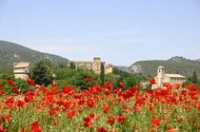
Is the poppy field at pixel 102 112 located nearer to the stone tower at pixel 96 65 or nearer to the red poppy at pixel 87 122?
the red poppy at pixel 87 122

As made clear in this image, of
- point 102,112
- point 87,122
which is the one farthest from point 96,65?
point 87,122

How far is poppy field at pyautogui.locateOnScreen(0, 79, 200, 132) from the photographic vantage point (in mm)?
5031

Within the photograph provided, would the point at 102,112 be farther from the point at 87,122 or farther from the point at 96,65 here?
the point at 96,65

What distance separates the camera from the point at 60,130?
499 centimetres

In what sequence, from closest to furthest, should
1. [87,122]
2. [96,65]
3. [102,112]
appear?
1. [87,122]
2. [102,112]
3. [96,65]

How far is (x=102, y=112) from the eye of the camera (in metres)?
5.74

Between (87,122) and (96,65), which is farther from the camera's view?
(96,65)

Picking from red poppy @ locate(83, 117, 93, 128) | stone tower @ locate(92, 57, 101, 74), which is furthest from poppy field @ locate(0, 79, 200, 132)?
stone tower @ locate(92, 57, 101, 74)

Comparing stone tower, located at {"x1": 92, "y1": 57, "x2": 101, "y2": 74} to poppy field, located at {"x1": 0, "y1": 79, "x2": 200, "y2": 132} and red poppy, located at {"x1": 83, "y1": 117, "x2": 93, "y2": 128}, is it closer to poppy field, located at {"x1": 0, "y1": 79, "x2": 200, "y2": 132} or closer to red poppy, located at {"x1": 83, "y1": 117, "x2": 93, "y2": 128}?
poppy field, located at {"x1": 0, "y1": 79, "x2": 200, "y2": 132}

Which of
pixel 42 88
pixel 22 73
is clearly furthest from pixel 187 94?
pixel 22 73

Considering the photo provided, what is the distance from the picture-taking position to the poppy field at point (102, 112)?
16.5ft

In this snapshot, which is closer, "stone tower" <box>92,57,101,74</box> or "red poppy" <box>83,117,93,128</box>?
"red poppy" <box>83,117,93,128</box>

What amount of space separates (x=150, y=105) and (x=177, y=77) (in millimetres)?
179250

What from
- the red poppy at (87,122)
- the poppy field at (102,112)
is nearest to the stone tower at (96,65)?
the poppy field at (102,112)
